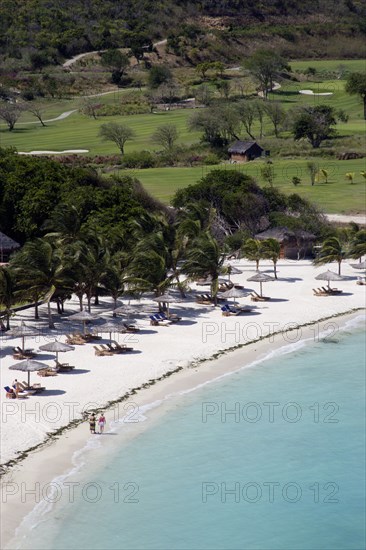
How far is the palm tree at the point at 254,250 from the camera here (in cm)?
7300

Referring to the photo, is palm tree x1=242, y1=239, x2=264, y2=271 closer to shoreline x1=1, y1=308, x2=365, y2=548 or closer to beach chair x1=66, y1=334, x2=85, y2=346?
shoreline x1=1, y1=308, x2=365, y2=548

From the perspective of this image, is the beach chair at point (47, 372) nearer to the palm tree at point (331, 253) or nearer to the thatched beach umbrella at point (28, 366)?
the thatched beach umbrella at point (28, 366)

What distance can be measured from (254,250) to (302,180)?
A: 36037mm

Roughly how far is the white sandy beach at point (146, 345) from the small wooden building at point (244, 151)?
44.8 m

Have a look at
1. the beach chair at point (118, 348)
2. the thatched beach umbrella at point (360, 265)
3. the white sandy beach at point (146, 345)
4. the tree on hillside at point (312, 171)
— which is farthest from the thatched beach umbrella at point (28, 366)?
the tree on hillside at point (312, 171)

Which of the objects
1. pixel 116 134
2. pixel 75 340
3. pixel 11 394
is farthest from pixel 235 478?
pixel 116 134

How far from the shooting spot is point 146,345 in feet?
184

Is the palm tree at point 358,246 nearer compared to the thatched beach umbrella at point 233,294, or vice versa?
the thatched beach umbrella at point 233,294

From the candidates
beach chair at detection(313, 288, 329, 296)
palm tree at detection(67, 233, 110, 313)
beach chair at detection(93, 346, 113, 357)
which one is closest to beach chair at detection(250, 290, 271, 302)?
beach chair at detection(313, 288, 329, 296)

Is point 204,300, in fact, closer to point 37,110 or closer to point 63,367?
point 63,367

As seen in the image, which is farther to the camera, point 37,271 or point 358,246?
point 358,246

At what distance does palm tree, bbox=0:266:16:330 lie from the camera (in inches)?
2195

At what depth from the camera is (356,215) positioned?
305 ft

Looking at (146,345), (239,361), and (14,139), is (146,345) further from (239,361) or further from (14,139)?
(14,139)
